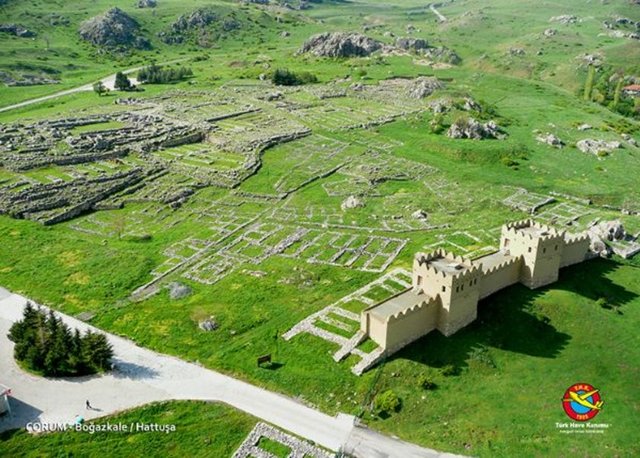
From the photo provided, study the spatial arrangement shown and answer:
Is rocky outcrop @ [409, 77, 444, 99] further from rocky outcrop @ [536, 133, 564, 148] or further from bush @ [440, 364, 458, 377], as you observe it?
bush @ [440, 364, 458, 377]

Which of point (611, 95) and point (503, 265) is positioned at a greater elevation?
point (611, 95)

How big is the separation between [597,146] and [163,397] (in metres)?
111

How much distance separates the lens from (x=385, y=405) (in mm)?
52219

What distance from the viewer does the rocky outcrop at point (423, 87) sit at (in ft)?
561

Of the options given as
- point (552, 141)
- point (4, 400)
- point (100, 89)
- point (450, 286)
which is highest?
point (100, 89)

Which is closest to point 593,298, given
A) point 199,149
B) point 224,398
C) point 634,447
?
point 634,447

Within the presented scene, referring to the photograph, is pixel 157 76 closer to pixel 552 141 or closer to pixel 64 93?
pixel 64 93

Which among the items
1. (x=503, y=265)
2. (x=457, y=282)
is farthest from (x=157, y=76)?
(x=457, y=282)

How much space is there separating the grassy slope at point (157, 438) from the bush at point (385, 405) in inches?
442

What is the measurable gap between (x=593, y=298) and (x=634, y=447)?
2253cm

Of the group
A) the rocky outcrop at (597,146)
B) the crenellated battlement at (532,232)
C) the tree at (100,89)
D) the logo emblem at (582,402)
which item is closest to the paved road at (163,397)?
the logo emblem at (582,402)

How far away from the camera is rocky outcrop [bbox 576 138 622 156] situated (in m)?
125

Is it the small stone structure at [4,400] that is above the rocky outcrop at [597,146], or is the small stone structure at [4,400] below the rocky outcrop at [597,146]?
below

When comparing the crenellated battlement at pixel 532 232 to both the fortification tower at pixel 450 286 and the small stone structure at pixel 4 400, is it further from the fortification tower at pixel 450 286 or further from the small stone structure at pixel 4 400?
the small stone structure at pixel 4 400
